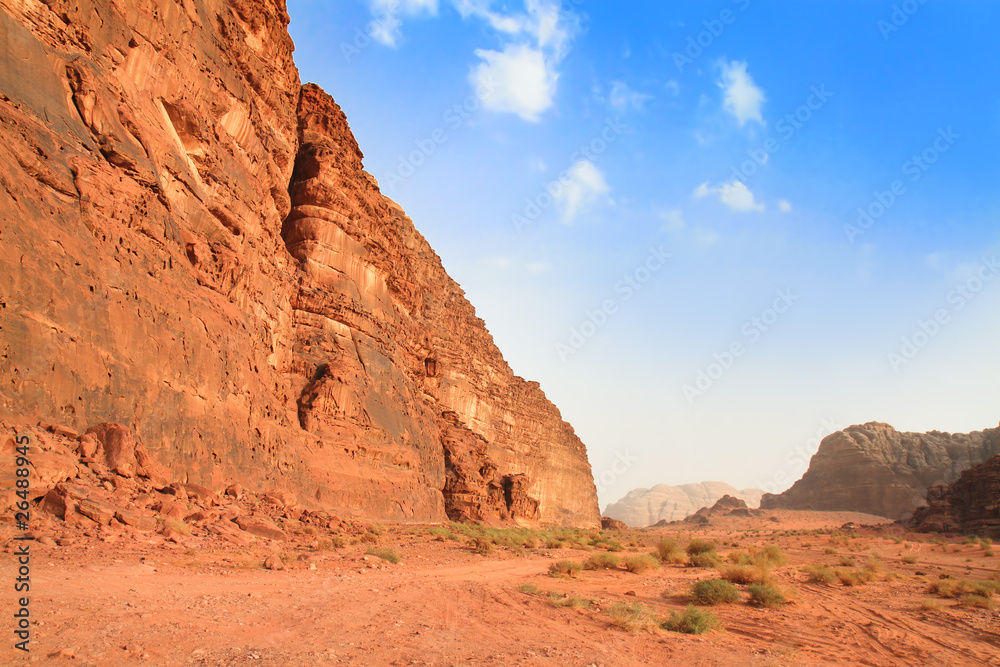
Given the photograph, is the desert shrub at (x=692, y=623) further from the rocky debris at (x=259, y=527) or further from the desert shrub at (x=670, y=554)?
the desert shrub at (x=670, y=554)

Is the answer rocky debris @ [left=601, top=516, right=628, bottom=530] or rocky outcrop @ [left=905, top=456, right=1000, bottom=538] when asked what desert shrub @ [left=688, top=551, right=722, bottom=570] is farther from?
rocky debris @ [left=601, top=516, right=628, bottom=530]

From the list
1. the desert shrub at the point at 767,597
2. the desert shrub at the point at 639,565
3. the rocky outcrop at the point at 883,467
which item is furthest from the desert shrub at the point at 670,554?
the rocky outcrop at the point at 883,467

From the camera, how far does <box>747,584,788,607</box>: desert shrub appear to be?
31.1 feet

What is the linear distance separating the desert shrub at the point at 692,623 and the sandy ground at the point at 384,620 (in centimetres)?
19

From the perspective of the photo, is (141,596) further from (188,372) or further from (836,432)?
(836,432)

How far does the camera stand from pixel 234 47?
22422 millimetres

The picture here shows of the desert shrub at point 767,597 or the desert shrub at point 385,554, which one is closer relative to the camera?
the desert shrub at point 767,597

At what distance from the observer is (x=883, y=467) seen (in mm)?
82000

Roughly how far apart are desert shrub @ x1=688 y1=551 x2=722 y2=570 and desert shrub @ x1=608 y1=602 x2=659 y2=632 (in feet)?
33.7

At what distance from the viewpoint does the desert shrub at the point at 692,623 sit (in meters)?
7.23

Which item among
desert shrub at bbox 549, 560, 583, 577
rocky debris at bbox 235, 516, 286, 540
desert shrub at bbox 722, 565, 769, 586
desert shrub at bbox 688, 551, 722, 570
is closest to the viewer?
desert shrub at bbox 722, 565, 769, 586

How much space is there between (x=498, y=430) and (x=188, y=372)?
147ft

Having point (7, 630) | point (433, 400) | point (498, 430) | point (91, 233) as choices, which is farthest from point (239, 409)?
point (498, 430)

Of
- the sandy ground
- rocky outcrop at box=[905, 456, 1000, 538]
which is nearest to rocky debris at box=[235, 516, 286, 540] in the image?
the sandy ground
